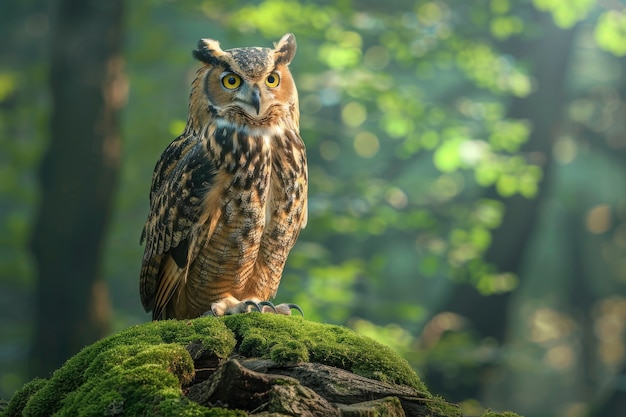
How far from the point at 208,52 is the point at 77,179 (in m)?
3.18

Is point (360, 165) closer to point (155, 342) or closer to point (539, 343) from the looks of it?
point (539, 343)

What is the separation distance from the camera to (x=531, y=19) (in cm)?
789

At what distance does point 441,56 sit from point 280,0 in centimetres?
152

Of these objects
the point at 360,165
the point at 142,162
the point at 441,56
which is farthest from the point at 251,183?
the point at 360,165

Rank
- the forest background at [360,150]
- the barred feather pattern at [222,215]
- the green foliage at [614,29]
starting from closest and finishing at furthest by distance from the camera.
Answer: the barred feather pattern at [222,215] → the forest background at [360,150] → the green foliage at [614,29]

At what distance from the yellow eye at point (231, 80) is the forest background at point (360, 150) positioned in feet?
9.08

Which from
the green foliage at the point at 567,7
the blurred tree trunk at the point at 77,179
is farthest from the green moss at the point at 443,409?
the green foliage at the point at 567,7

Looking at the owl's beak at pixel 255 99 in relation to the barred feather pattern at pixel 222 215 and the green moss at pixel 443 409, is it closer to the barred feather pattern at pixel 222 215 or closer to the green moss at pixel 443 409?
the barred feather pattern at pixel 222 215

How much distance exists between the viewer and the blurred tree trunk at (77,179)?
5129mm

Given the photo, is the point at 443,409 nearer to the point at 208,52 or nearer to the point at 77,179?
the point at 208,52

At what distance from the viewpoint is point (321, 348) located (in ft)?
5.34

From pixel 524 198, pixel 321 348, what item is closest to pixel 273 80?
pixel 321 348

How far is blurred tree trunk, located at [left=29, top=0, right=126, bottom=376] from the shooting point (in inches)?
202

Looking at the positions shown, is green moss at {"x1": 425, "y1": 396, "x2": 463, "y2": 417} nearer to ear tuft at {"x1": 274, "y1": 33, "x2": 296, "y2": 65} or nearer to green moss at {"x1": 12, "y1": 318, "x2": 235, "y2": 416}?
green moss at {"x1": 12, "y1": 318, "x2": 235, "y2": 416}
